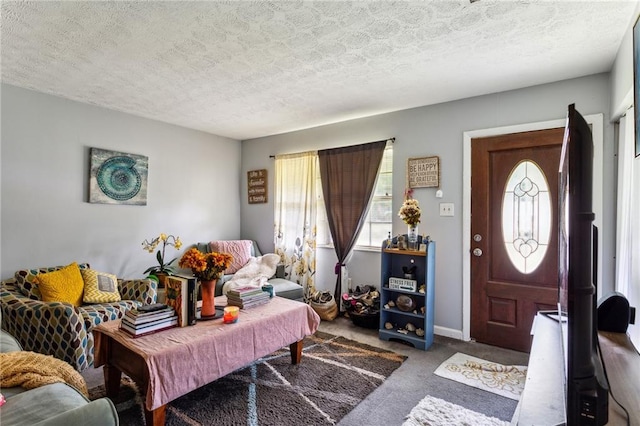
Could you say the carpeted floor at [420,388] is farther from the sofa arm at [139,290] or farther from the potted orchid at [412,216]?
the potted orchid at [412,216]

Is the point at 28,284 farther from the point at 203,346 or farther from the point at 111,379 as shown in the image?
the point at 203,346

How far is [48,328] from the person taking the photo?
2289 millimetres

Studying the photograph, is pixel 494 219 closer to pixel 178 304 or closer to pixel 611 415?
pixel 611 415

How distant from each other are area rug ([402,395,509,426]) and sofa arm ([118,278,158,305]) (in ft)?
8.28

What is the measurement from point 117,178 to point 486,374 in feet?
13.5

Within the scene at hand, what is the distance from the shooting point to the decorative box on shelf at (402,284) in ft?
10.0

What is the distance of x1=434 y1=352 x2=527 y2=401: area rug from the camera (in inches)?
88.3

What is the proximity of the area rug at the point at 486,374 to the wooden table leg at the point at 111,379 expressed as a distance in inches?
89.4

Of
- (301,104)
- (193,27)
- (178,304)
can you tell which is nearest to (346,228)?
(301,104)

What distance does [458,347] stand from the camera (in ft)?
9.69

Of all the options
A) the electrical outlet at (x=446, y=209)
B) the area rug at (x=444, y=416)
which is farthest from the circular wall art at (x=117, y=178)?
the area rug at (x=444, y=416)

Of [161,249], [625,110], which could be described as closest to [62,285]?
[161,249]

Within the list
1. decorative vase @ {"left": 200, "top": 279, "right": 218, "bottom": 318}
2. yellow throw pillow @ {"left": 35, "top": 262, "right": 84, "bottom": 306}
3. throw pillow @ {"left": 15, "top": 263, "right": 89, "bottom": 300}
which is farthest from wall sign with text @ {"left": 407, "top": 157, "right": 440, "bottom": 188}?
throw pillow @ {"left": 15, "top": 263, "right": 89, "bottom": 300}

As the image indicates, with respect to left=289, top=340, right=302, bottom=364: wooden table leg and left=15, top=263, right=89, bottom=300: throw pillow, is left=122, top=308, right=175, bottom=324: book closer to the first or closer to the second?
left=289, top=340, right=302, bottom=364: wooden table leg
